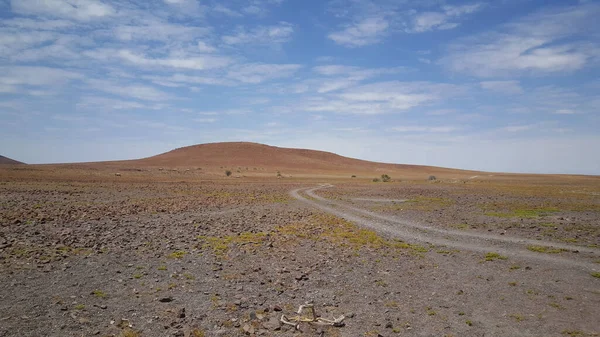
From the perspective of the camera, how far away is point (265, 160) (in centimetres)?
15275

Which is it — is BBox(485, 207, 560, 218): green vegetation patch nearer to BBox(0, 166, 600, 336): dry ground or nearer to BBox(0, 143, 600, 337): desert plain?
BBox(0, 143, 600, 337): desert plain


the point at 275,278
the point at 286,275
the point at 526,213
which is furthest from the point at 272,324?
the point at 526,213

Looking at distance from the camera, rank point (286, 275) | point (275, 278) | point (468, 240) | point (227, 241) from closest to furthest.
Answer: point (275, 278), point (286, 275), point (227, 241), point (468, 240)

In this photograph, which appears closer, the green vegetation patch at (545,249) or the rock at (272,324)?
the rock at (272,324)

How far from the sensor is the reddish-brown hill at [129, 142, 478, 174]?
460ft

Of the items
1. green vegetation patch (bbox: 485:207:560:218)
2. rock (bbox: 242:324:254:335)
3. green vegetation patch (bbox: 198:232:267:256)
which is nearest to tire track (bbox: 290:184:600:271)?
green vegetation patch (bbox: 198:232:267:256)

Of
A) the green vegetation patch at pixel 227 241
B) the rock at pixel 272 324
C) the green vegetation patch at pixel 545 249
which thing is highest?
the green vegetation patch at pixel 227 241

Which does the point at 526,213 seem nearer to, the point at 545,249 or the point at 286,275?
the point at 545,249

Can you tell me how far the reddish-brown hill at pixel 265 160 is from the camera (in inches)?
5522

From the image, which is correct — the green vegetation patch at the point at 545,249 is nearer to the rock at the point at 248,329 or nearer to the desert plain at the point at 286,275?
the desert plain at the point at 286,275

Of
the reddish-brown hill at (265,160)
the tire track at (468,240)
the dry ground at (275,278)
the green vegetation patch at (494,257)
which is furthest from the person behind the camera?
the reddish-brown hill at (265,160)

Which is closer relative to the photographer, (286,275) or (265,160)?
(286,275)

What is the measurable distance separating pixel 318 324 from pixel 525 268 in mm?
8467

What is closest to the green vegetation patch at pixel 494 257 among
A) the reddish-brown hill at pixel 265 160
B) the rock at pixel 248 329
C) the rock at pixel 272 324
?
the rock at pixel 272 324
